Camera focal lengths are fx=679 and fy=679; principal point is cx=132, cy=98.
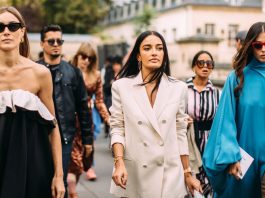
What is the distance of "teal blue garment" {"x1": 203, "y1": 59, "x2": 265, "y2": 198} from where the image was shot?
16.9 feet

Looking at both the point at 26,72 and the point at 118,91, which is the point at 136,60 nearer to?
the point at 118,91

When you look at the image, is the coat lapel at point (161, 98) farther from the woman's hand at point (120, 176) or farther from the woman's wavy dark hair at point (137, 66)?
the woman's hand at point (120, 176)

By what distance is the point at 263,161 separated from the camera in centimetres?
520

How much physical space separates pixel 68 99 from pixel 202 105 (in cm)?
169

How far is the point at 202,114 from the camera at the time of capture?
7773 millimetres

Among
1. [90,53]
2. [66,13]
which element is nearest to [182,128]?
[90,53]

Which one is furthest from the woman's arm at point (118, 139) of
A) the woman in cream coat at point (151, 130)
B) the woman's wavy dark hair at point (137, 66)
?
the woman's wavy dark hair at point (137, 66)

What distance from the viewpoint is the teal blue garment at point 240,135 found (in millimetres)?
5164

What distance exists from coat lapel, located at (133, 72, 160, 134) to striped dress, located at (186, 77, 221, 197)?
277 cm

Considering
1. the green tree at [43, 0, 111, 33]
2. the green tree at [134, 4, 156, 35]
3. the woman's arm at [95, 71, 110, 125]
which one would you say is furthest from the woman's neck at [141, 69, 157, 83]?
the green tree at [134, 4, 156, 35]

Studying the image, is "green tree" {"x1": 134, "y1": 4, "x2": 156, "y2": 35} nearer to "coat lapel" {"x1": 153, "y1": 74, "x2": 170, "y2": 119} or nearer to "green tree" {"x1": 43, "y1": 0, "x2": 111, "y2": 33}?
"green tree" {"x1": 43, "y1": 0, "x2": 111, "y2": 33}

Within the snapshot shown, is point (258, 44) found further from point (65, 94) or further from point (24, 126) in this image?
point (65, 94)

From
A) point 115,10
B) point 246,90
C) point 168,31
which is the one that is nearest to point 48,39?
point 246,90

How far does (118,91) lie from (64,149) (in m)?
2.06
